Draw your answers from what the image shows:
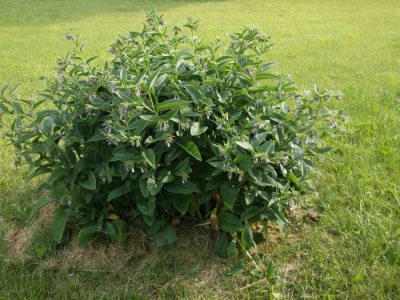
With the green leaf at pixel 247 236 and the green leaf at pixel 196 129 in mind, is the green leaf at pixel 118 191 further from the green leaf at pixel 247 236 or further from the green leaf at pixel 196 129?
the green leaf at pixel 247 236

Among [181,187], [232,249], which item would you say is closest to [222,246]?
[232,249]

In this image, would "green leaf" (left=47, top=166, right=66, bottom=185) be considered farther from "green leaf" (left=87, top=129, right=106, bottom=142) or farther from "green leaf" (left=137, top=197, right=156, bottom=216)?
"green leaf" (left=137, top=197, right=156, bottom=216)

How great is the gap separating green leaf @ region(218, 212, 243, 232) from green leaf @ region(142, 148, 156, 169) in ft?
1.94

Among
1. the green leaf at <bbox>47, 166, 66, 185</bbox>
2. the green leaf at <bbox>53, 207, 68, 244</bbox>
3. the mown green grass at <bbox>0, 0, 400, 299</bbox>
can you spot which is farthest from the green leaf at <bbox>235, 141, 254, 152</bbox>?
the green leaf at <bbox>53, 207, 68, 244</bbox>

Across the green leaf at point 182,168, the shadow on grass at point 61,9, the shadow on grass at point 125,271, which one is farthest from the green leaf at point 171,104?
the shadow on grass at point 61,9

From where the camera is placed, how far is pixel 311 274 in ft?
7.59

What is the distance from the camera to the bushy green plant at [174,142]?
82.5 inches

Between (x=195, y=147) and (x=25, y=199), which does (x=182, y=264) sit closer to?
(x=195, y=147)

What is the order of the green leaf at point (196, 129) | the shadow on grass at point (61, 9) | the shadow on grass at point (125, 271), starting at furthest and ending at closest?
the shadow on grass at point (61, 9) < the shadow on grass at point (125, 271) < the green leaf at point (196, 129)

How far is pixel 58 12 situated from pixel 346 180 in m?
12.9

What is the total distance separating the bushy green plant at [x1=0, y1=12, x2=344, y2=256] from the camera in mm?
2096

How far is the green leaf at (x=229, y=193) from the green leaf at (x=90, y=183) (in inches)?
24.9

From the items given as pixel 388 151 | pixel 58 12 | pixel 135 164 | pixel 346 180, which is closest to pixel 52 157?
pixel 135 164

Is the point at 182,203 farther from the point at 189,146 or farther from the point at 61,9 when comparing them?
the point at 61,9
